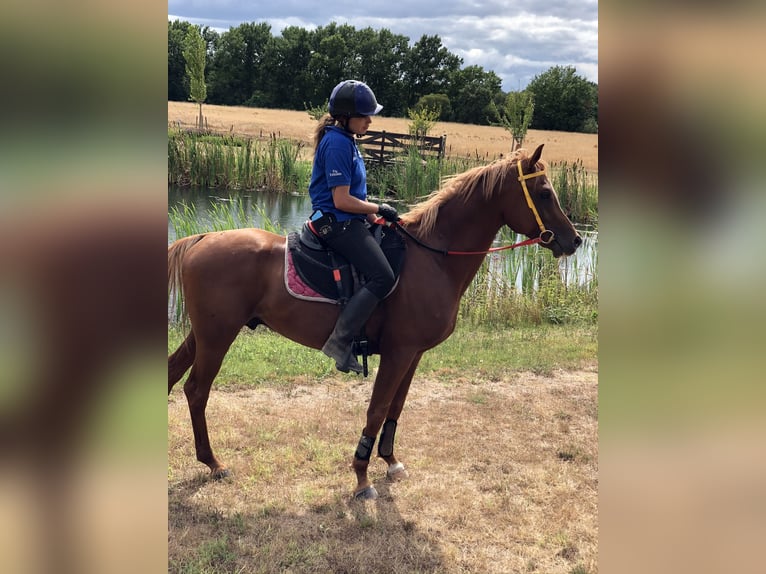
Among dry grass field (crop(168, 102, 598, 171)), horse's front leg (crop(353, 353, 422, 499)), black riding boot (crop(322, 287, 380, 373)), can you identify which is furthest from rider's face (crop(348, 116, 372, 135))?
dry grass field (crop(168, 102, 598, 171))

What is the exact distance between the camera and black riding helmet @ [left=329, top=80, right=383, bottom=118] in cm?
354

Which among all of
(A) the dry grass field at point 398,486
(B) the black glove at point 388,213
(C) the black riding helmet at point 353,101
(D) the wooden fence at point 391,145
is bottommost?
(A) the dry grass field at point 398,486

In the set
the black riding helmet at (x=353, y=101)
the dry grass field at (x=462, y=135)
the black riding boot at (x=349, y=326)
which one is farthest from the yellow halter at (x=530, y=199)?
the dry grass field at (x=462, y=135)

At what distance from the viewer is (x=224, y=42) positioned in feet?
194

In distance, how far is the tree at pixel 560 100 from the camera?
45.2 m

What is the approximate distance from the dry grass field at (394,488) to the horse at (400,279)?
307mm

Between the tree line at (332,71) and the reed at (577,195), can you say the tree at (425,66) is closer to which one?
the tree line at (332,71)

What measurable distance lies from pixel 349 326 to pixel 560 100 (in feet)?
157

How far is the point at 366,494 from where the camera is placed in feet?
12.8

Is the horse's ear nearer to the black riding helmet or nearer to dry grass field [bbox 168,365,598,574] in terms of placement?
the black riding helmet

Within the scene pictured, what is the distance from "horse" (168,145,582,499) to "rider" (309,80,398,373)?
21 cm
